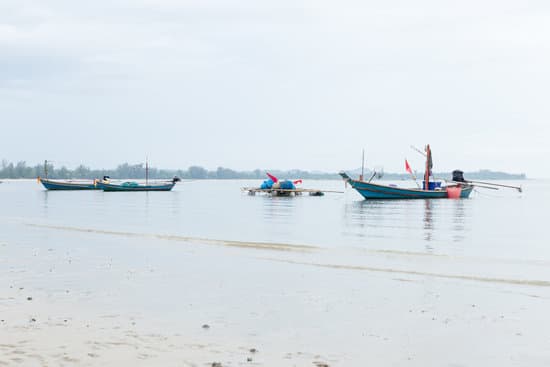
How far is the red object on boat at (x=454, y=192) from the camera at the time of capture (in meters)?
92.4

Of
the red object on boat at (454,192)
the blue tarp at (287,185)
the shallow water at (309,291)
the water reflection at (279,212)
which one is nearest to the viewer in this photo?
the shallow water at (309,291)

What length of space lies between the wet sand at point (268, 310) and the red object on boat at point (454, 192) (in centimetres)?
7056

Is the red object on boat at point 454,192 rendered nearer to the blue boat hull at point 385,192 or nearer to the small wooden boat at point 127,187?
the blue boat hull at point 385,192

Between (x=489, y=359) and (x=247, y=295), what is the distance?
6.92 meters

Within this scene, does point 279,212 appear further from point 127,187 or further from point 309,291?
point 127,187

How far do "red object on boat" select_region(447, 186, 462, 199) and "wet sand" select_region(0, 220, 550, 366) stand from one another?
7056 centimetres

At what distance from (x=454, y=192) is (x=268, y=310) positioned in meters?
84.6

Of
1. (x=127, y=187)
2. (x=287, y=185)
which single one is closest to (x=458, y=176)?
(x=287, y=185)

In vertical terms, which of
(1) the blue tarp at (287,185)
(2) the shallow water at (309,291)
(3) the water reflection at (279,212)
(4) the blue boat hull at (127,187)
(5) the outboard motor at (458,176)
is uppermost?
(5) the outboard motor at (458,176)

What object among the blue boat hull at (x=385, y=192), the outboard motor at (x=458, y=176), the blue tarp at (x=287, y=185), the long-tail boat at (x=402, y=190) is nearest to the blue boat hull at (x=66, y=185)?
the blue tarp at (x=287, y=185)

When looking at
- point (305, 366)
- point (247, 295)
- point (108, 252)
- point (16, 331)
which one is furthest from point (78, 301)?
point (108, 252)

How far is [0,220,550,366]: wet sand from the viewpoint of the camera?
32.0ft

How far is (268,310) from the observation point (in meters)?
13.4

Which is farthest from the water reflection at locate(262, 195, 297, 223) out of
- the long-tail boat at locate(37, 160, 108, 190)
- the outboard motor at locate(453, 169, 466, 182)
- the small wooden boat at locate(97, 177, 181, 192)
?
the long-tail boat at locate(37, 160, 108, 190)
